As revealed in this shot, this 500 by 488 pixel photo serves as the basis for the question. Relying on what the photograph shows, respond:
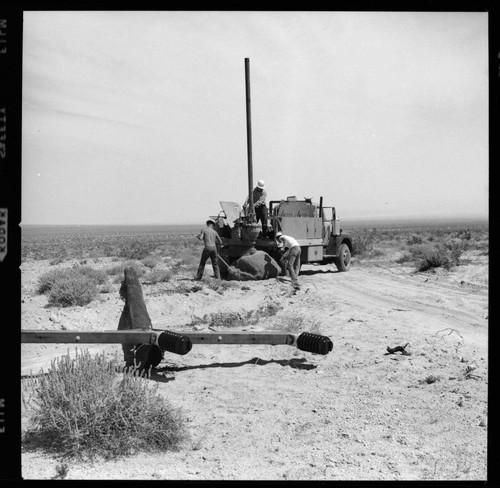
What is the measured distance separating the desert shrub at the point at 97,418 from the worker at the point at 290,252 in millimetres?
9930

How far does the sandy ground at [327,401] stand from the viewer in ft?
13.3

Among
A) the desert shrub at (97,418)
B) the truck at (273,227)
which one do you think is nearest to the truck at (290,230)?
the truck at (273,227)

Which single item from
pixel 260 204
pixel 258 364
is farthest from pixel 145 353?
pixel 260 204

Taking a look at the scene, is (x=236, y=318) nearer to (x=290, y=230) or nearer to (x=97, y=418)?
(x=97, y=418)

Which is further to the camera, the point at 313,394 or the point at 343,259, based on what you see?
the point at 343,259

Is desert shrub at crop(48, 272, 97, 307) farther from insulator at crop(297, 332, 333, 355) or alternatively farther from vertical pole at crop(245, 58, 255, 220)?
insulator at crop(297, 332, 333, 355)

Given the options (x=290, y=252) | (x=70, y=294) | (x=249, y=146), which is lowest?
(x=70, y=294)

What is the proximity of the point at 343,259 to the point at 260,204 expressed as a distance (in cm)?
509

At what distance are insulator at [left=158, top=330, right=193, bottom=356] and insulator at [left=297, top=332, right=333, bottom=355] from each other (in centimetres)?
124

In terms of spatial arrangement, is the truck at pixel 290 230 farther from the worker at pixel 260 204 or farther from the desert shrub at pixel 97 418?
the desert shrub at pixel 97 418

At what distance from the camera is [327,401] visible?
17.6 feet
